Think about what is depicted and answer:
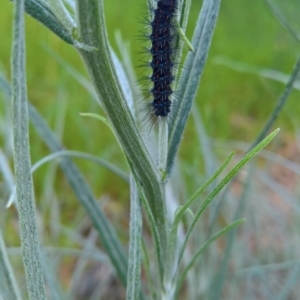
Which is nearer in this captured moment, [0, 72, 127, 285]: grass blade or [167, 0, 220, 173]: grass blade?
[167, 0, 220, 173]: grass blade

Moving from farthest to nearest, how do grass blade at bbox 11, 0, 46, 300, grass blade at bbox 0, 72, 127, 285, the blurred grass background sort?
the blurred grass background < grass blade at bbox 0, 72, 127, 285 < grass blade at bbox 11, 0, 46, 300

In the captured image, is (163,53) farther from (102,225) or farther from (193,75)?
(102,225)

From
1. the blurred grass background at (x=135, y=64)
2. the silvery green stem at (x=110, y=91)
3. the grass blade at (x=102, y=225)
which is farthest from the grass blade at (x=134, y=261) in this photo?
the blurred grass background at (x=135, y=64)

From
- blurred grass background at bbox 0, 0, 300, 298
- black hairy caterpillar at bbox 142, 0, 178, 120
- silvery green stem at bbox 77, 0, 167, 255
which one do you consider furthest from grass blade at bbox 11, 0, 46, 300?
blurred grass background at bbox 0, 0, 300, 298

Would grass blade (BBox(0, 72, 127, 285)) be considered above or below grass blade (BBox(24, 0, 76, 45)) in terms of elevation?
below

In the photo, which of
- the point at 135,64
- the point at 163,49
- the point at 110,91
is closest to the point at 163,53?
the point at 163,49

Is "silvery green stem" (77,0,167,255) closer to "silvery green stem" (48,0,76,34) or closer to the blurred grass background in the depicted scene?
"silvery green stem" (48,0,76,34)

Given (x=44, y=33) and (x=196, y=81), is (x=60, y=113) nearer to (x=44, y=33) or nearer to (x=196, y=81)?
(x=44, y=33)
